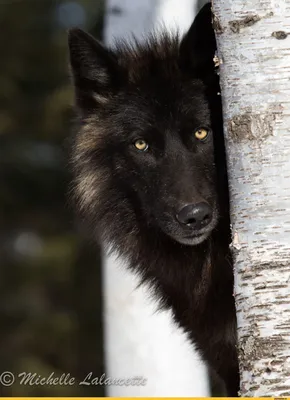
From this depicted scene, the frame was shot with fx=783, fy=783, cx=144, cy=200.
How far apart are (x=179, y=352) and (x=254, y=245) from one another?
11.3ft

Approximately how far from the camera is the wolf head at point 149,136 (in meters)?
3.89

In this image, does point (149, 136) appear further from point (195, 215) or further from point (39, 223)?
point (39, 223)

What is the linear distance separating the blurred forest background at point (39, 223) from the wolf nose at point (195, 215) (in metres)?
7.75

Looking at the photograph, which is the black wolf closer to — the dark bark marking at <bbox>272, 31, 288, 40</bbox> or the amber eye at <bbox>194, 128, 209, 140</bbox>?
the amber eye at <bbox>194, 128, 209, 140</bbox>

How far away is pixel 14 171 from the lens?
12.1m

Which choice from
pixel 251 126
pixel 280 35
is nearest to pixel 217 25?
pixel 280 35

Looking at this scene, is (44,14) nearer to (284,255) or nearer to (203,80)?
(203,80)

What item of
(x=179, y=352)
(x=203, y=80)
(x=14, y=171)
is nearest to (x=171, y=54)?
(x=203, y=80)

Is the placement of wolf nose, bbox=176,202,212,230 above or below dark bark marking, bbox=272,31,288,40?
below
